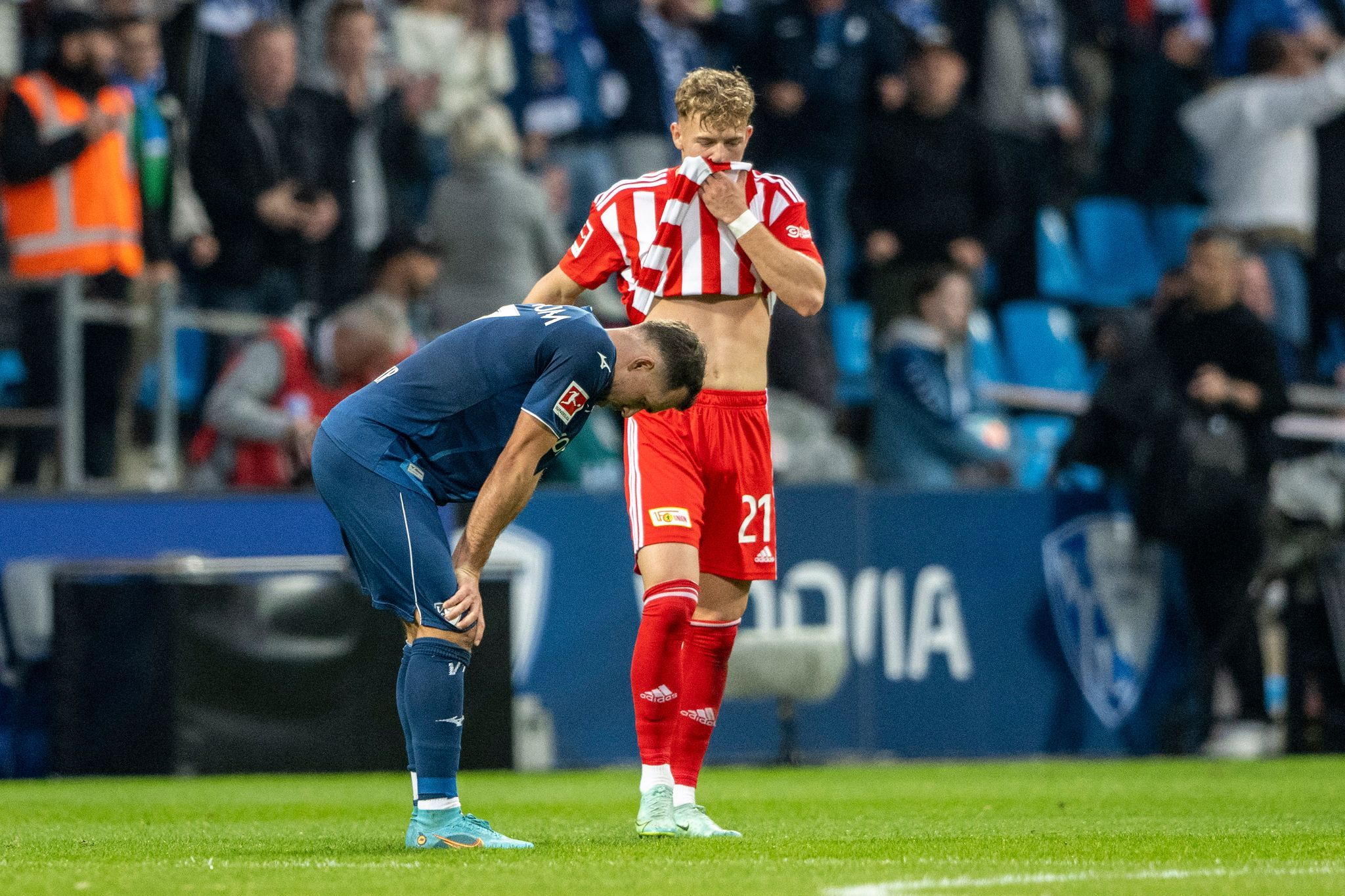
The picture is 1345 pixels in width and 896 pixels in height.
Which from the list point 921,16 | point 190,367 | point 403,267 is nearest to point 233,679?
point 190,367

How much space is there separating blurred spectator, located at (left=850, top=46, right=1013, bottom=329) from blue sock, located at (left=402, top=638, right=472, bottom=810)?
8.37 m

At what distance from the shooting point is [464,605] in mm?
5801

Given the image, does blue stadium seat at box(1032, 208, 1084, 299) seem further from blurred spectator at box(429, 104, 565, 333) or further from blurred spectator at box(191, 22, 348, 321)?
blurred spectator at box(191, 22, 348, 321)

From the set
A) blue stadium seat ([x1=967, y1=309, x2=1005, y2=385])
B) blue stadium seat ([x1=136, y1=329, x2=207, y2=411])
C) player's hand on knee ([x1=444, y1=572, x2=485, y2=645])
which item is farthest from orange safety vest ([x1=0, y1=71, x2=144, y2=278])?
blue stadium seat ([x1=967, y1=309, x2=1005, y2=385])

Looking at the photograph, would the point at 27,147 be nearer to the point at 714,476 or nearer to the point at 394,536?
the point at 714,476

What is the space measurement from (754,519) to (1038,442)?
7905mm

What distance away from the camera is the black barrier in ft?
33.7

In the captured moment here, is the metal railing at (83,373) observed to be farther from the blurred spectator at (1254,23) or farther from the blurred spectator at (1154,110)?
the blurred spectator at (1254,23)

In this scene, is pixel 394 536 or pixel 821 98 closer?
pixel 394 536

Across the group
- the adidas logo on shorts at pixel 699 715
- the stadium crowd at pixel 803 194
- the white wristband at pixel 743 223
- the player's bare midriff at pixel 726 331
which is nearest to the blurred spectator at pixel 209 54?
the stadium crowd at pixel 803 194

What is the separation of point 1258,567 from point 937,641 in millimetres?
1927

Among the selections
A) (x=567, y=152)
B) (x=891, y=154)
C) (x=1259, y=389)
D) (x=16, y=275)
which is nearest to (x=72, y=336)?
(x=16, y=275)

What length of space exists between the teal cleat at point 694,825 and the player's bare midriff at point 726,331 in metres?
1.40

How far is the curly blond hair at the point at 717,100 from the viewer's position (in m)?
6.72
